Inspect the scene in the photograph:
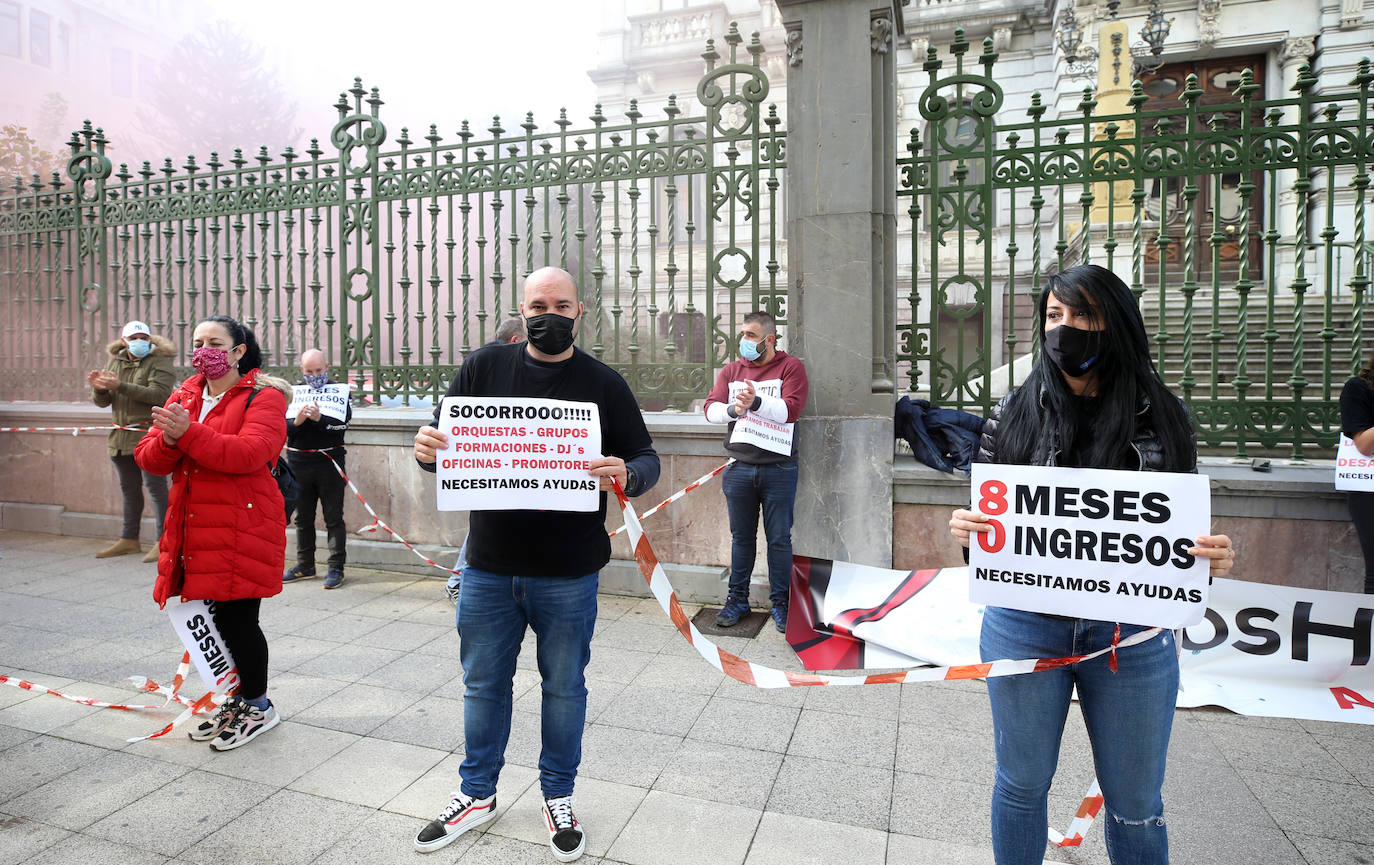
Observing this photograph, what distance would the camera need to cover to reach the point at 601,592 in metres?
6.77

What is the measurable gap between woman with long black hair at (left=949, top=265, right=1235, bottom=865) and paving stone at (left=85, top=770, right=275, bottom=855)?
9.83 feet

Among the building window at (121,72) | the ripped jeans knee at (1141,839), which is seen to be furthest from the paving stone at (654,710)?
the building window at (121,72)

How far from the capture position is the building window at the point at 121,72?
30.4m

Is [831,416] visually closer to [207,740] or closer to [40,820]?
[207,740]

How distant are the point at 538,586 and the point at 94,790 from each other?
2329 mm

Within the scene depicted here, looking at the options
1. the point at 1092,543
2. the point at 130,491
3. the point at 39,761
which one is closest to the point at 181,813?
the point at 39,761

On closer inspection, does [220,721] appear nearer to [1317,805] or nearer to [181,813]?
[181,813]

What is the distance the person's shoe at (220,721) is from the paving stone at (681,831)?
2.14m

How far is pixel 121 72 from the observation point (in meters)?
30.8

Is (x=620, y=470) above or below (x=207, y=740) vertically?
above

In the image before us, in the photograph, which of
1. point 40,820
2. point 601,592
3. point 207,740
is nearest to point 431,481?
point 601,592

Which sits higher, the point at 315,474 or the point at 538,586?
the point at 315,474

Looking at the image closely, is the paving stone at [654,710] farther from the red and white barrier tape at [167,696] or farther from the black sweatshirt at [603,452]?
the red and white barrier tape at [167,696]

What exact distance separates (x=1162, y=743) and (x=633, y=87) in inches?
899
